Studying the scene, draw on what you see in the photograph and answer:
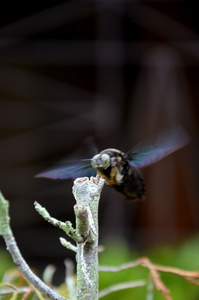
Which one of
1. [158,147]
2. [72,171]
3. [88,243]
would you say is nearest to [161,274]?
[158,147]

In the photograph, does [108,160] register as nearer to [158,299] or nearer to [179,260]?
[158,299]

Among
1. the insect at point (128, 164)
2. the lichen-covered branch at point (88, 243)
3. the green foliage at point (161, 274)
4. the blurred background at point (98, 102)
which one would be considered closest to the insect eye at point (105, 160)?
the insect at point (128, 164)

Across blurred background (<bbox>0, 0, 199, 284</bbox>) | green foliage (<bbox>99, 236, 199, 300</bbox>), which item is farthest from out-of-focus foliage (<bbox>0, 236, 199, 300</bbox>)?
blurred background (<bbox>0, 0, 199, 284</bbox>)

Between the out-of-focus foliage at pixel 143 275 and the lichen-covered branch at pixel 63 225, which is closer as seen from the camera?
the lichen-covered branch at pixel 63 225

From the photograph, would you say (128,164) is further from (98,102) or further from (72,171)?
(98,102)

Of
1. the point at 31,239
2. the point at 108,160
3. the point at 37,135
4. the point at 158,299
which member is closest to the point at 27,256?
the point at 31,239

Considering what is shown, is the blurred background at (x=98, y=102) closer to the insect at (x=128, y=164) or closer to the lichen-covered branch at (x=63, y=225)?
the insect at (x=128, y=164)

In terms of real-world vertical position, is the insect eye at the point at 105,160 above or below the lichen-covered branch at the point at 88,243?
above

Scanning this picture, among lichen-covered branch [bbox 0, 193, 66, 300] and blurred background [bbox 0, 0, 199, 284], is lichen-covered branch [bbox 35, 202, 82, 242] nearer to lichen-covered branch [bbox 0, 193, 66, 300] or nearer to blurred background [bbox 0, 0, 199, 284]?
lichen-covered branch [bbox 0, 193, 66, 300]
